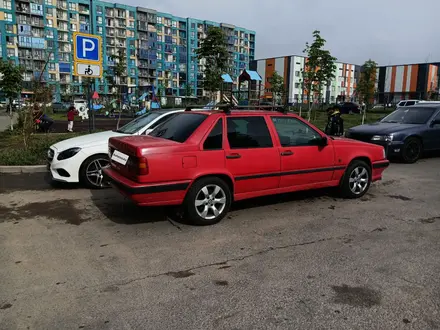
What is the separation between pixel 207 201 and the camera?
5.12 meters

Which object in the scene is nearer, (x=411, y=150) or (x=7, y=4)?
(x=411, y=150)

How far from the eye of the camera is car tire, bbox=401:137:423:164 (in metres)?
10.6

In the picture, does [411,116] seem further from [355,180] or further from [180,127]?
[180,127]

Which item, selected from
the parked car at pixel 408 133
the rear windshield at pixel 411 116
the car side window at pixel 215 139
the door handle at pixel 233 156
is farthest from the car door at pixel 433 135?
the car side window at pixel 215 139

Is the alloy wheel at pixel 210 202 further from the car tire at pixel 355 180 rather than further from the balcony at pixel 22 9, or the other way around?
the balcony at pixel 22 9

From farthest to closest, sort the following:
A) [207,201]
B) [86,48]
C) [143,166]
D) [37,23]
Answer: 1. [37,23]
2. [86,48]
3. [207,201]
4. [143,166]

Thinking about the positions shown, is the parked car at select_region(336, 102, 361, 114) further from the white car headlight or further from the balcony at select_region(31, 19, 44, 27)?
the balcony at select_region(31, 19, 44, 27)

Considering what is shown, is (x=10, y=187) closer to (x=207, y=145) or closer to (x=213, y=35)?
(x=207, y=145)

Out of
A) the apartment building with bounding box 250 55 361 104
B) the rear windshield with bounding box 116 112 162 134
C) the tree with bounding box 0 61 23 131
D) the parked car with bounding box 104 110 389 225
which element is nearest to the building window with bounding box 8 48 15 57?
the apartment building with bounding box 250 55 361 104

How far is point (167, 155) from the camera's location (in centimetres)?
476

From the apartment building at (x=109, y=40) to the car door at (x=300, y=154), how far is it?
6415cm

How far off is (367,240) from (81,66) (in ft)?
26.1

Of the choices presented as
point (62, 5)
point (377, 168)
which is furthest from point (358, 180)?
point (62, 5)

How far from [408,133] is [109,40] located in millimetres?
93448
